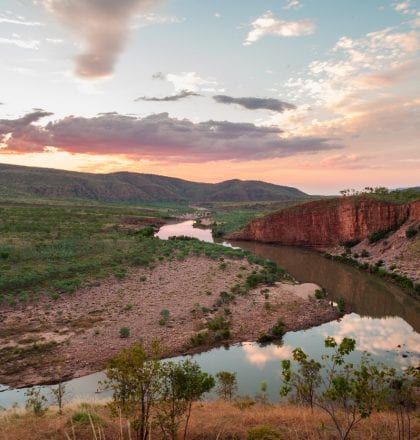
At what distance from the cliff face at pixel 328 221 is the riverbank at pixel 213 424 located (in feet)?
152

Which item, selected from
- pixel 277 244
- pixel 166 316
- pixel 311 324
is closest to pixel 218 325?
pixel 166 316

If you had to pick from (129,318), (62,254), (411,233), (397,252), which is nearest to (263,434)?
(129,318)

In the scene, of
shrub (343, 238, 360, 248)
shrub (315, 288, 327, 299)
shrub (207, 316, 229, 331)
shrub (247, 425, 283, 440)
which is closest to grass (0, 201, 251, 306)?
shrub (207, 316, 229, 331)

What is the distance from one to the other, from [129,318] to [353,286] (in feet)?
86.1

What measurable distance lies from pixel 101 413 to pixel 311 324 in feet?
63.0

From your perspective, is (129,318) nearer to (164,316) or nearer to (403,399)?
(164,316)

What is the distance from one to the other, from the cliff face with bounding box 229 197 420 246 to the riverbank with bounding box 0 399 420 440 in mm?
46437

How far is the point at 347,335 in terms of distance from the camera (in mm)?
27312

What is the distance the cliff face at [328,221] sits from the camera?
193 ft

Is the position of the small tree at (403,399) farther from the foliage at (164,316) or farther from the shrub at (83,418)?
the foliage at (164,316)

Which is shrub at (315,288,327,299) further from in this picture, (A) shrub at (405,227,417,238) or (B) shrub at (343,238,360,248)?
(B) shrub at (343,238,360,248)

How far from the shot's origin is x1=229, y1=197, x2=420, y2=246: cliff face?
5888cm

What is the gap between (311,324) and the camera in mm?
29141

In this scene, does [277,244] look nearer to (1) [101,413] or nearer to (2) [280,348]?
(2) [280,348]
